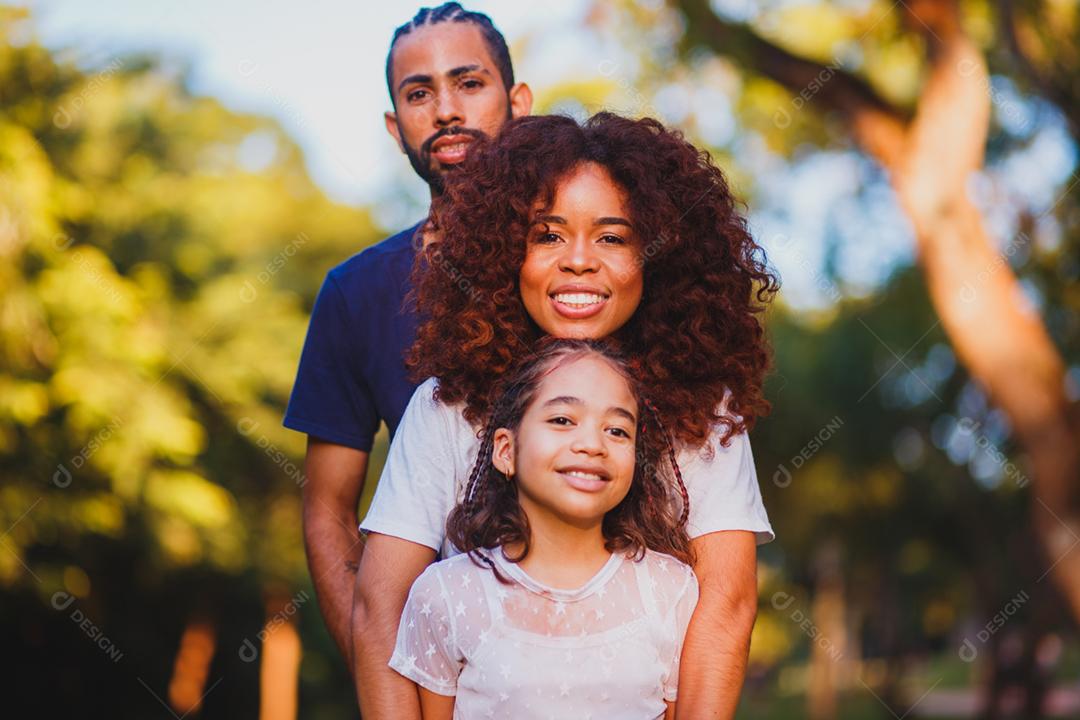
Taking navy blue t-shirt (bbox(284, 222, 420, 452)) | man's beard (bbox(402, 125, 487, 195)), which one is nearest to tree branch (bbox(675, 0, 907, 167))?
man's beard (bbox(402, 125, 487, 195))

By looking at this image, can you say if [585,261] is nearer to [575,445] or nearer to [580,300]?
[580,300]

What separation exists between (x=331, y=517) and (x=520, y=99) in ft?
4.39

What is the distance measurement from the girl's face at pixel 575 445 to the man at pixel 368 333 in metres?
0.72

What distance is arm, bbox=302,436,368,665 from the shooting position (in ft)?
10.7

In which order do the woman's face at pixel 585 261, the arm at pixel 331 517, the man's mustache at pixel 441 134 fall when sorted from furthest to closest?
the man's mustache at pixel 441 134
the arm at pixel 331 517
the woman's face at pixel 585 261

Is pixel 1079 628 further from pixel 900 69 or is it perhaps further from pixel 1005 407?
pixel 900 69

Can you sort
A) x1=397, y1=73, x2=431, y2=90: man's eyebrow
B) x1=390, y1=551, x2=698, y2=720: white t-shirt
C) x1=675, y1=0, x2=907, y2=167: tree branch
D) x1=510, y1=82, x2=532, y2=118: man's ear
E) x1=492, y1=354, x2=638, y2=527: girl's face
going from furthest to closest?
x1=675, y1=0, x2=907, y2=167: tree branch → x1=510, y1=82, x2=532, y2=118: man's ear → x1=397, y1=73, x2=431, y2=90: man's eyebrow → x1=492, y1=354, x2=638, y2=527: girl's face → x1=390, y1=551, x2=698, y2=720: white t-shirt

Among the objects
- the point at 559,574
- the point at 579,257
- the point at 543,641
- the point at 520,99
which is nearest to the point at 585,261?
the point at 579,257

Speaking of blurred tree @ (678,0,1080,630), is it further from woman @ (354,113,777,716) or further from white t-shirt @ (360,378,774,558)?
white t-shirt @ (360,378,774,558)

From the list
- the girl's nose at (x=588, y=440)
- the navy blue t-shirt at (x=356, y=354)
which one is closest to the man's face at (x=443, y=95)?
the navy blue t-shirt at (x=356, y=354)

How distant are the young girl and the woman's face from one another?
0.10 m

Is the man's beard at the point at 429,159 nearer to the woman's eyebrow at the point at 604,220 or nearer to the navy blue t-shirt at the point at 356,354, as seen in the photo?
the navy blue t-shirt at the point at 356,354

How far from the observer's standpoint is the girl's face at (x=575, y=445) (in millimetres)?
2521

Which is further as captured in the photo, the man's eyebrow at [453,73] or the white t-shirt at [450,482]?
the man's eyebrow at [453,73]
